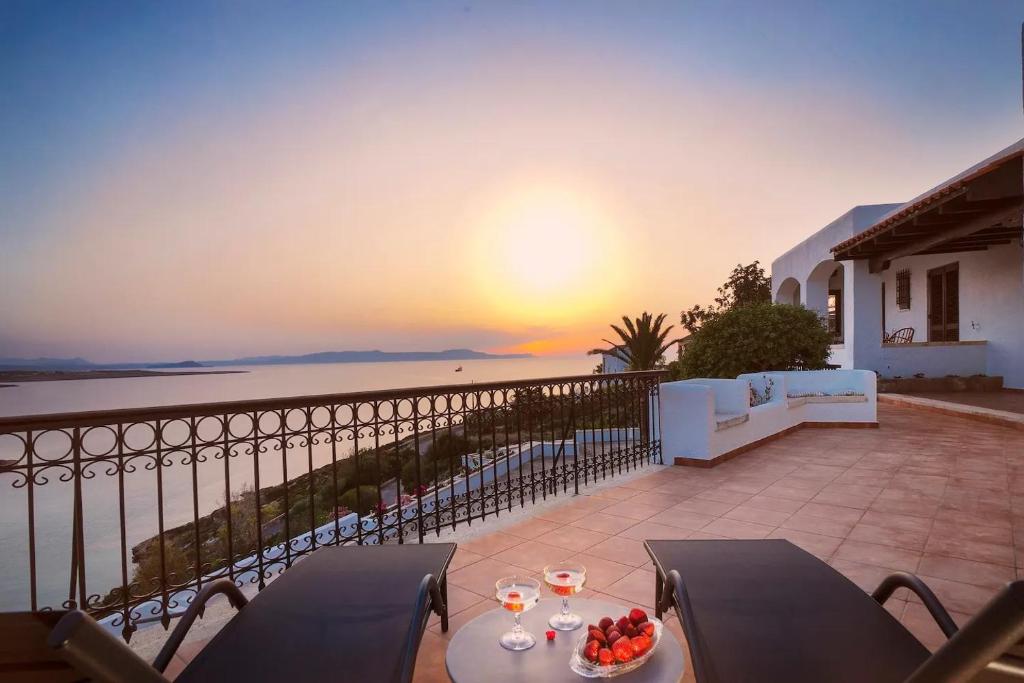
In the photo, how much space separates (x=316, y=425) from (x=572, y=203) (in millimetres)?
8627

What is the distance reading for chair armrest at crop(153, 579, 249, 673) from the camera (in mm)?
1581

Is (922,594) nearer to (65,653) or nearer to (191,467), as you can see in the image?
(65,653)

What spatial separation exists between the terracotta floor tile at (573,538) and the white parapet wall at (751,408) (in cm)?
283

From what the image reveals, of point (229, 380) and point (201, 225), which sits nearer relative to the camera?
point (201, 225)

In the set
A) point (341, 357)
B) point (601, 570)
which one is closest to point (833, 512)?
point (601, 570)

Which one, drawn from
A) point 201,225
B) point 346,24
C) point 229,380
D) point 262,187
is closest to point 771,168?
point 346,24

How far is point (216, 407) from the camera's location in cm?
292

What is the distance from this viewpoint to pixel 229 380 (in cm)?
2078

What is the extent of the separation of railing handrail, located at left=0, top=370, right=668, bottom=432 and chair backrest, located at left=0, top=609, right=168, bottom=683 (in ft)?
5.70

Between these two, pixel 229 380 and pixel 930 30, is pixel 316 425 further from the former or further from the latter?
pixel 229 380

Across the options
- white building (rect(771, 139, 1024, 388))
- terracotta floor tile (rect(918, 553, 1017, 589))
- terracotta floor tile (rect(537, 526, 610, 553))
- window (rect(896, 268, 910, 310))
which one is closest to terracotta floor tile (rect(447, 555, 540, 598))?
Result: terracotta floor tile (rect(537, 526, 610, 553))

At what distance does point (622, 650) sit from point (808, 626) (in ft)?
2.28

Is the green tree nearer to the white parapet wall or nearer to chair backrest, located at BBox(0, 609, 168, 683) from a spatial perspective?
the white parapet wall

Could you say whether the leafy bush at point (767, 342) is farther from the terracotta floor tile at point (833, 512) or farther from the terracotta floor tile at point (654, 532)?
the terracotta floor tile at point (654, 532)
